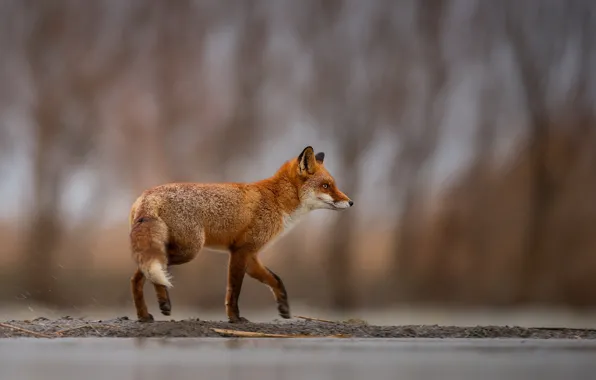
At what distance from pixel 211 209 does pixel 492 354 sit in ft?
7.18

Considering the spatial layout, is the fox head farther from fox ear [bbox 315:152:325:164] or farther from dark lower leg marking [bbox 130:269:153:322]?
dark lower leg marking [bbox 130:269:153:322]

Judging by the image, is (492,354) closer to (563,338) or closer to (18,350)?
(563,338)

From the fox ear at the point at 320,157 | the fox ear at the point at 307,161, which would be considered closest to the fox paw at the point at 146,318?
the fox ear at the point at 307,161

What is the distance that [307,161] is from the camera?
5.46 m

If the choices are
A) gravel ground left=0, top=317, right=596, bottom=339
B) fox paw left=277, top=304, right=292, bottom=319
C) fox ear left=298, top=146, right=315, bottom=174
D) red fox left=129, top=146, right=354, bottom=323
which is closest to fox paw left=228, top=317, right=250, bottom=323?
red fox left=129, top=146, right=354, bottom=323

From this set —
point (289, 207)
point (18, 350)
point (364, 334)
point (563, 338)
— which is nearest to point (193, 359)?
point (18, 350)

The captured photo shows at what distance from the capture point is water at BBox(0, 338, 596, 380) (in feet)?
9.42

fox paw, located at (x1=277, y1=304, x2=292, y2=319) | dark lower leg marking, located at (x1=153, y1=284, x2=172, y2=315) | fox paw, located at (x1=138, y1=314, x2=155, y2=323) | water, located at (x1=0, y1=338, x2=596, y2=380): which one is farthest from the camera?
fox paw, located at (x1=277, y1=304, x2=292, y2=319)

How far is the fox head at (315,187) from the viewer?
A: 545 cm

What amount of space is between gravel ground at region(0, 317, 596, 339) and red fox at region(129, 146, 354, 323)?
0.80 ft

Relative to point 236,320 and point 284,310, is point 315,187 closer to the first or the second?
point 284,310

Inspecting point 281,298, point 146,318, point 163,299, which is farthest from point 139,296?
point 281,298

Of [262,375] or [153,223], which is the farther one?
[153,223]

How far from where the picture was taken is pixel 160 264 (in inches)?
182
